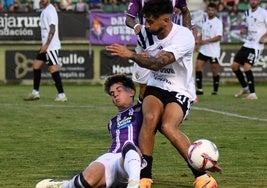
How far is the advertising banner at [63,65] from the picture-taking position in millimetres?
28719

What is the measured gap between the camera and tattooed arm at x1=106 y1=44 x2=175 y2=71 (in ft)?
26.0

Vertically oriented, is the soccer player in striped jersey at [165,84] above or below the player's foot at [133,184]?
above

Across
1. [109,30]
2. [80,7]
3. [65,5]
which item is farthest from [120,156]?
[65,5]

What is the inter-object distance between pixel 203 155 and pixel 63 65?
21.0 meters

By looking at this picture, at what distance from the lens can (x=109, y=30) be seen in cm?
2925

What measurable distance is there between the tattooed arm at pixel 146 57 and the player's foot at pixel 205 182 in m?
1.18

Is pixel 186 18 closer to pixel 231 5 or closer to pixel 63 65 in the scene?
pixel 63 65

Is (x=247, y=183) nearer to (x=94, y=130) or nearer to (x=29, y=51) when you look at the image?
(x=94, y=130)

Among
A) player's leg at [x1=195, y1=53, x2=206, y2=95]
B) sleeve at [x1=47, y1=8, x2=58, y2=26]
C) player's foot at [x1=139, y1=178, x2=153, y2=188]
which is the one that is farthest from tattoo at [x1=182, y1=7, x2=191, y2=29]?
player's leg at [x1=195, y1=53, x2=206, y2=95]

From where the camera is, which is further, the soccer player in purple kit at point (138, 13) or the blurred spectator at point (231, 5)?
the blurred spectator at point (231, 5)

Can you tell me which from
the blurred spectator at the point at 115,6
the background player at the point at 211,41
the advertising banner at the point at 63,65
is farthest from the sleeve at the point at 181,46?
the blurred spectator at the point at 115,6

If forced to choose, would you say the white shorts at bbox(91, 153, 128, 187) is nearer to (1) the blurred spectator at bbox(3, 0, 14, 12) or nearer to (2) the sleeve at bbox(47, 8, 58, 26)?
(2) the sleeve at bbox(47, 8, 58, 26)

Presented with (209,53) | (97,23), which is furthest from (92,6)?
(209,53)

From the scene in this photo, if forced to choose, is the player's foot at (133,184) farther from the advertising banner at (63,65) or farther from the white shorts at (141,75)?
the advertising banner at (63,65)
